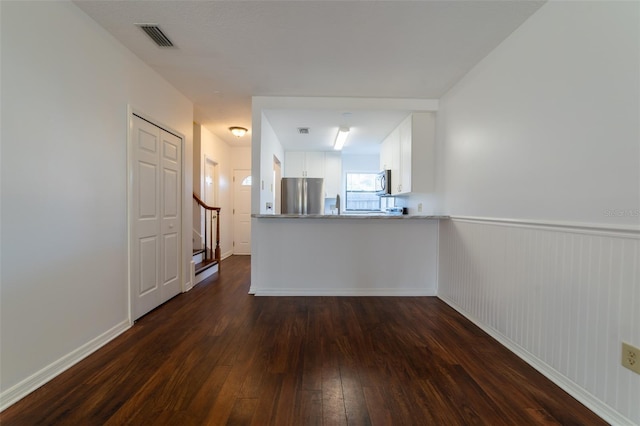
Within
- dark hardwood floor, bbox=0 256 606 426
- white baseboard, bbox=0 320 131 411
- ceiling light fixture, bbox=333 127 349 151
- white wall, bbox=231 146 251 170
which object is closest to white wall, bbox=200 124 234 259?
white wall, bbox=231 146 251 170

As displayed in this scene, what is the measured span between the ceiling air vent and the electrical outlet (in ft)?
11.7

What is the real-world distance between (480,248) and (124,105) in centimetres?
349

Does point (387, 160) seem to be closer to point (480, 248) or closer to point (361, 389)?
point (480, 248)

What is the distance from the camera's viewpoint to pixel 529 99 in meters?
1.94

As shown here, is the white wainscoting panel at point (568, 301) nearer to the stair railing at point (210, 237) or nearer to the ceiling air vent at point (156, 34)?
the ceiling air vent at point (156, 34)

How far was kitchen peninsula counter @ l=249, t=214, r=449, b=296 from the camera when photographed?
336 cm

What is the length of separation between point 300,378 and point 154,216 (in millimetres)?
2247

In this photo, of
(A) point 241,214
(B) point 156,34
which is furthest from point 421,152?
(A) point 241,214

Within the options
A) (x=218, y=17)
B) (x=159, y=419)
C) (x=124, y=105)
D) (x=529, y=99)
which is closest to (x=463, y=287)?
(x=529, y=99)

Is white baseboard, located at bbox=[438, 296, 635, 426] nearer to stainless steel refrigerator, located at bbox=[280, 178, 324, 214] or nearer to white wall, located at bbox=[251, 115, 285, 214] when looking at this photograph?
stainless steel refrigerator, located at bbox=[280, 178, 324, 214]

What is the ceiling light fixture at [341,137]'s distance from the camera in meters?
4.32

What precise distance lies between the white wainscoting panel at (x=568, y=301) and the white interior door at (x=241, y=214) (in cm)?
492

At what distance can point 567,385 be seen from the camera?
1610mm

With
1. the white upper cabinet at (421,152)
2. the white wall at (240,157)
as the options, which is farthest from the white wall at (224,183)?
the white upper cabinet at (421,152)
